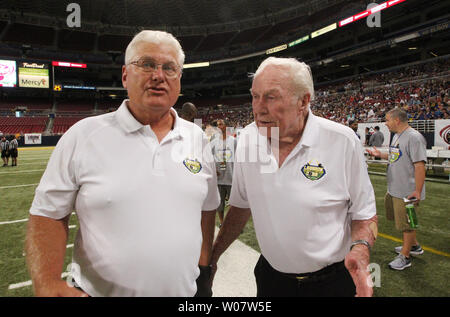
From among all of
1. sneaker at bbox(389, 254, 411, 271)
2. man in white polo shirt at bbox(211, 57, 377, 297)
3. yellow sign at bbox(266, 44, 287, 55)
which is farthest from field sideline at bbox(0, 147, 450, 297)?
yellow sign at bbox(266, 44, 287, 55)

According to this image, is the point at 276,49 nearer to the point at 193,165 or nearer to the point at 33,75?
the point at 33,75

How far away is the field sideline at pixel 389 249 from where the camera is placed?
10.6ft

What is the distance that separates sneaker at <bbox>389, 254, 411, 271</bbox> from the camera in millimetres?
3708

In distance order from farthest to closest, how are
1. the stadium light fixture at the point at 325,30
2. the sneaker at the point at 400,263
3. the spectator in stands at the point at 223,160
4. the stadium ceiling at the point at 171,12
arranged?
1. the stadium ceiling at the point at 171,12
2. the stadium light fixture at the point at 325,30
3. the spectator in stands at the point at 223,160
4. the sneaker at the point at 400,263

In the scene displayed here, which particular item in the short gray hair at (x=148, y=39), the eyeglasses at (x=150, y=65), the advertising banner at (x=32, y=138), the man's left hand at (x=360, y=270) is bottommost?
the man's left hand at (x=360, y=270)

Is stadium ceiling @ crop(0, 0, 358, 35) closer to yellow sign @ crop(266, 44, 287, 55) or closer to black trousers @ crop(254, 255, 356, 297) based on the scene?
yellow sign @ crop(266, 44, 287, 55)

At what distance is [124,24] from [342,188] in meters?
46.3

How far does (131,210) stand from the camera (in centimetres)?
128

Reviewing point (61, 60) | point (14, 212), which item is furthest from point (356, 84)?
point (61, 60)

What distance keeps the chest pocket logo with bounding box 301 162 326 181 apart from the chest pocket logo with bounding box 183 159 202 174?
63cm

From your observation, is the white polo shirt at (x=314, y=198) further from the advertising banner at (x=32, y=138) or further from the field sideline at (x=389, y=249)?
the advertising banner at (x=32, y=138)

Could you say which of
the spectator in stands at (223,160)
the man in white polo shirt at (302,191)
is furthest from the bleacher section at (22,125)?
the man in white polo shirt at (302,191)

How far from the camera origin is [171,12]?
36500mm

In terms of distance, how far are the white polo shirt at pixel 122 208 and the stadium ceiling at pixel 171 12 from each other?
37.7 metres
